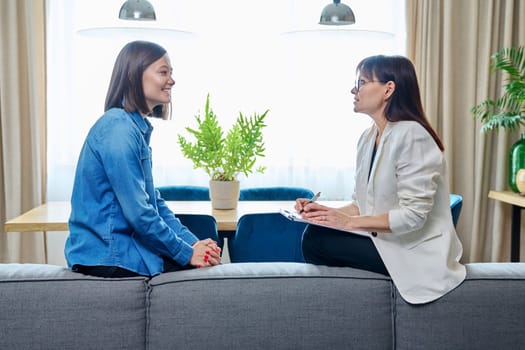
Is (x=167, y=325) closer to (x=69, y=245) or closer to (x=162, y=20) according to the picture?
(x=69, y=245)

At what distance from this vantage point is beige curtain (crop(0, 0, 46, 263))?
177 inches

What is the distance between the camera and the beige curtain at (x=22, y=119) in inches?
177

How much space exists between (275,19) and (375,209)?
2813mm

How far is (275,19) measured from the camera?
15.6 feet

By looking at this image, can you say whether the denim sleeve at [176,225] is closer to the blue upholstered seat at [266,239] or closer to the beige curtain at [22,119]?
the blue upholstered seat at [266,239]

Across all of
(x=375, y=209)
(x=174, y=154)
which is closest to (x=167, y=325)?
(x=375, y=209)

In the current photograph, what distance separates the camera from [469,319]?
5.87ft

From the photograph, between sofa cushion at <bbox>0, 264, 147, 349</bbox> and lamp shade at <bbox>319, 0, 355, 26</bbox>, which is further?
lamp shade at <bbox>319, 0, 355, 26</bbox>

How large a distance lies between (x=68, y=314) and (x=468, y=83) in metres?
3.64

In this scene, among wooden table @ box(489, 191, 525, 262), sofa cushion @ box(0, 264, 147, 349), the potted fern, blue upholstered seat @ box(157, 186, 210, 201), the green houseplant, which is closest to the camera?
sofa cushion @ box(0, 264, 147, 349)

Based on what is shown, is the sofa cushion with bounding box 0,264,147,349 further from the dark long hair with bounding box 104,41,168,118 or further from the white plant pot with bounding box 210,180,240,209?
the white plant pot with bounding box 210,180,240,209

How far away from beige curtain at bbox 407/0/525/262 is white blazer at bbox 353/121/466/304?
267 cm

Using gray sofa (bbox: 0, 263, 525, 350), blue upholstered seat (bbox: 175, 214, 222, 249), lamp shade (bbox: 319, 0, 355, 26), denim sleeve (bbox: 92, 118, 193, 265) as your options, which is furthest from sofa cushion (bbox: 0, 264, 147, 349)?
lamp shade (bbox: 319, 0, 355, 26)

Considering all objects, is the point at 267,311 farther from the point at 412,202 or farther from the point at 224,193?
the point at 224,193
